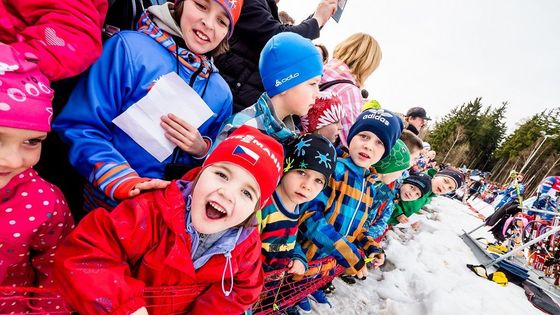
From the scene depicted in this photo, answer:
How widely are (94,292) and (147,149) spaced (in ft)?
2.44

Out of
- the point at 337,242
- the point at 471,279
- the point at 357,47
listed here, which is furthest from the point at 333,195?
the point at 471,279

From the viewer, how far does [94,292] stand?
1008mm

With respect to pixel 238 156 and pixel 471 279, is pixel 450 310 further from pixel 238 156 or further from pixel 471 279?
pixel 238 156

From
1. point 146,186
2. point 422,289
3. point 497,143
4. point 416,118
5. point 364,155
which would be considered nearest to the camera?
point 146,186

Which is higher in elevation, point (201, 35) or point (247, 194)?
point (201, 35)

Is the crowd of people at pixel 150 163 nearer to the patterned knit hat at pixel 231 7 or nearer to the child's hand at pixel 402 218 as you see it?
the patterned knit hat at pixel 231 7

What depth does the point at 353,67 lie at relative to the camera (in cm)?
308

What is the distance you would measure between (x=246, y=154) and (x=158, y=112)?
566 millimetres

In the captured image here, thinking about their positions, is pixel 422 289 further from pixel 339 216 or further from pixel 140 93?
pixel 140 93

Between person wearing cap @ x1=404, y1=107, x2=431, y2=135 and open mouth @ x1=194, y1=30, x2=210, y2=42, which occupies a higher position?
person wearing cap @ x1=404, y1=107, x2=431, y2=135

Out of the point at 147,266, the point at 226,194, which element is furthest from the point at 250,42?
the point at 147,266

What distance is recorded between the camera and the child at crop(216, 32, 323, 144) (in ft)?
6.44

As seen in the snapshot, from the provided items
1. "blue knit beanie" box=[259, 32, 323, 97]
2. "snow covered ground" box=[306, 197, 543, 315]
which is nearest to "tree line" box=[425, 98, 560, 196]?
"snow covered ground" box=[306, 197, 543, 315]

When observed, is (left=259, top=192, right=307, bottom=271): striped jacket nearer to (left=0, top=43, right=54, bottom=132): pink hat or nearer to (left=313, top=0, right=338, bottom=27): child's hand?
(left=0, top=43, right=54, bottom=132): pink hat
